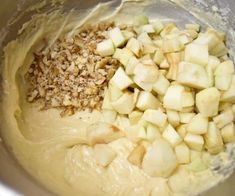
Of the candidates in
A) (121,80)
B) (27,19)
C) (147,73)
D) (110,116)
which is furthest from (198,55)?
(27,19)

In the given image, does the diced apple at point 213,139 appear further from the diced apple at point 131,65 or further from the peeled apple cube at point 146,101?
the diced apple at point 131,65

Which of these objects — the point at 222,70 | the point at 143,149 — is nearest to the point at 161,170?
the point at 143,149

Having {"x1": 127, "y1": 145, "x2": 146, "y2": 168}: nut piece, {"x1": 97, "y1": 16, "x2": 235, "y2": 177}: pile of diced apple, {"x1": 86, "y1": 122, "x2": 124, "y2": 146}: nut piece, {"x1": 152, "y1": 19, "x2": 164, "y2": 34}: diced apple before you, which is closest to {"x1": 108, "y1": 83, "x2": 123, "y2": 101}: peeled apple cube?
{"x1": 97, "y1": 16, "x2": 235, "y2": 177}: pile of diced apple

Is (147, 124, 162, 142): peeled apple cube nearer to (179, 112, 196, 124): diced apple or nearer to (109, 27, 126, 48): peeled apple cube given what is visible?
(179, 112, 196, 124): diced apple

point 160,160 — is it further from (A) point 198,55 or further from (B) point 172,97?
(A) point 198,55

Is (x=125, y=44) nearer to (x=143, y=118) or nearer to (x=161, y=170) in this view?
(x=143, y=118)
